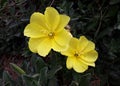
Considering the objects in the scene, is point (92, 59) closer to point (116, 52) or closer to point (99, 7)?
point (116, 52)

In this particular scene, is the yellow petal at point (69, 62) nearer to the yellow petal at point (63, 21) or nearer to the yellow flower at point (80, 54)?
the yellow flower at point (80, 54)

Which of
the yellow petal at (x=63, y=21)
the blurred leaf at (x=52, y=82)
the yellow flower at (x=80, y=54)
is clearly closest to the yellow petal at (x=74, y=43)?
the yellow flower at (x=80, y=54)

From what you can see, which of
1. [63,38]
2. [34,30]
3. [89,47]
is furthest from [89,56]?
[34,30]

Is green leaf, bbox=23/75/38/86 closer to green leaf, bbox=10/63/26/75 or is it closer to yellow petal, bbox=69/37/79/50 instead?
green leaf, bbox=10/63/26/75

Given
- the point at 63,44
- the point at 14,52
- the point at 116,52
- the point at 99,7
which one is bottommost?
the point at 14,52

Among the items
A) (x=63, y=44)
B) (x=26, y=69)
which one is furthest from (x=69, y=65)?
(x=26, y=69)

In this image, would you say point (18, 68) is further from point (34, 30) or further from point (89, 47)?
point (89, 47)
